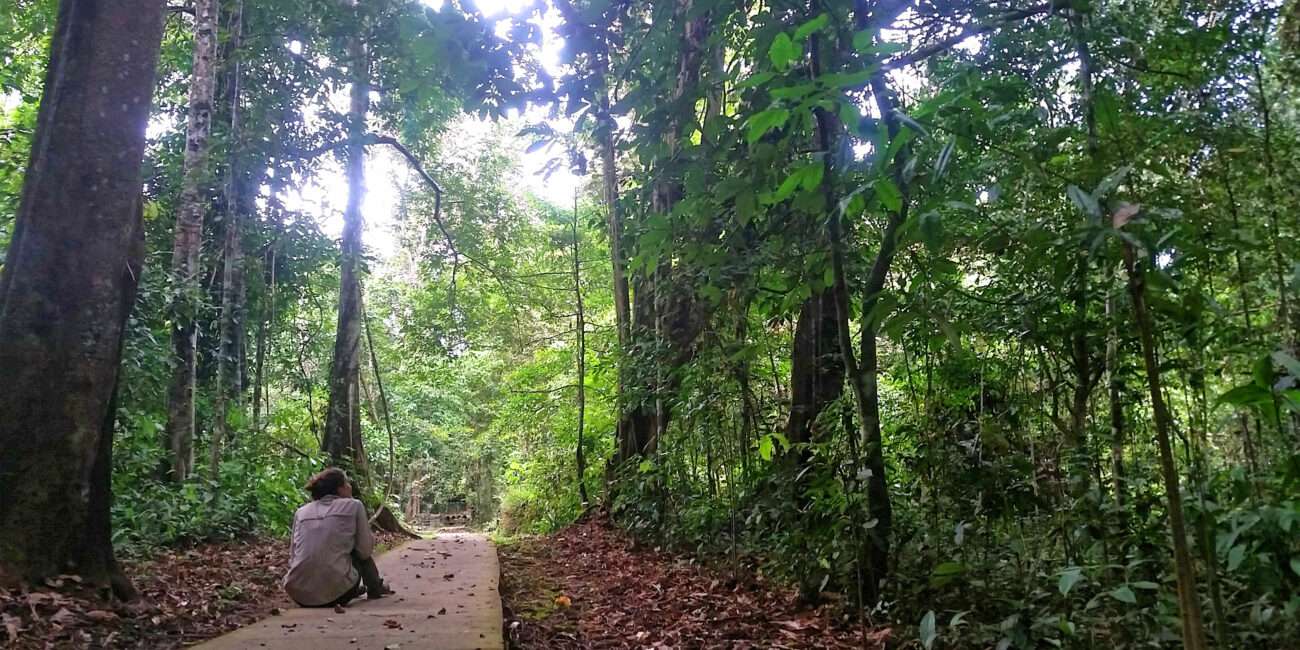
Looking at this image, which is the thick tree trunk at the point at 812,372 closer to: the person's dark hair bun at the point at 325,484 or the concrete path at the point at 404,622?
the concrete path at the point at 404,622

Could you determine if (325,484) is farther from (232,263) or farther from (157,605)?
(232,263)

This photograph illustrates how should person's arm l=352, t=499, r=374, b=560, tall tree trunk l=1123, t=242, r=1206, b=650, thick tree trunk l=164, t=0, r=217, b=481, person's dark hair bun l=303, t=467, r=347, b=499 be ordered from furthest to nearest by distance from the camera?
thick tree trunk l=164, t=0, r=217, b=481 → person's dark hair bun l=303, t=467, r=347, b=499 → person's arm l=352, t=499, r=374, b=560 → tall tree trunk l=1123, t=242, r=1206, b=650

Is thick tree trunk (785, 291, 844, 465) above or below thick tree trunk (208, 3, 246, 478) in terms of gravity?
below

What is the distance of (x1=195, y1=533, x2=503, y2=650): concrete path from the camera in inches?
143

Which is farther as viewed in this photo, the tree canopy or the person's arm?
the person's arm

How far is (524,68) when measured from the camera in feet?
16.1

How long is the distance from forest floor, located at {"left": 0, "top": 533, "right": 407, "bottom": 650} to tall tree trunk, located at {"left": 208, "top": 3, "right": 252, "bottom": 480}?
2.58 m

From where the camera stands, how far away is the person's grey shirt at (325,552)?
506cm

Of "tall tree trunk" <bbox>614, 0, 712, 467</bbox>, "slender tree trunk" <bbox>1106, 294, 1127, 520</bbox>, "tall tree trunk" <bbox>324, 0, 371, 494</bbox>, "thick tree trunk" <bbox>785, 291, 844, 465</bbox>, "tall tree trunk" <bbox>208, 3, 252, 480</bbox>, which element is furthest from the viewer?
"tall tree trunk" <bbox>324, 0, 371, 494</bbox>

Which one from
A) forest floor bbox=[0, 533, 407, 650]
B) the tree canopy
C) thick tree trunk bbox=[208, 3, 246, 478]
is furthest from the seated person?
thick tree trunk bbox=[208, 3, 246, 478]

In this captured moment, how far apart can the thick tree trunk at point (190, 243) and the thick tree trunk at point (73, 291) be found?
427 centimetres

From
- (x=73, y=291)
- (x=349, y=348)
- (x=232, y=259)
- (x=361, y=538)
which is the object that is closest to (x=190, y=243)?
(x=232, y=259)

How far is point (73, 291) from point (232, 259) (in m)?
6.18

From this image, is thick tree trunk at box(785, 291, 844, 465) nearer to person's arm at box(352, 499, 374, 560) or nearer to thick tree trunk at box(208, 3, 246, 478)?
person's arm at box(352, 499, 374, 560)
